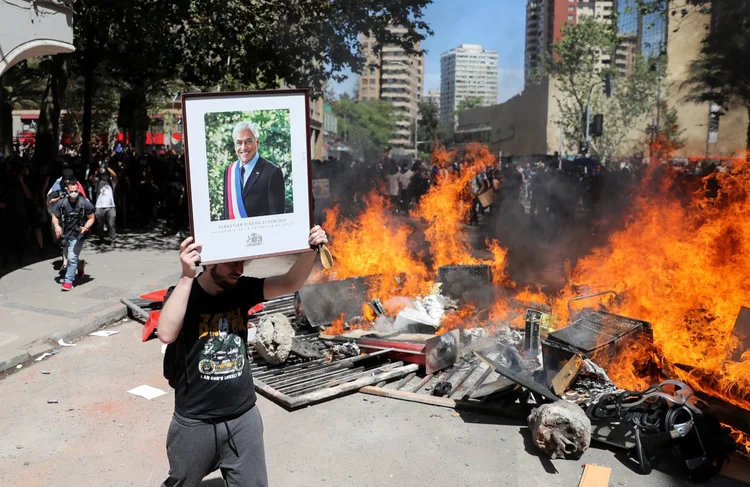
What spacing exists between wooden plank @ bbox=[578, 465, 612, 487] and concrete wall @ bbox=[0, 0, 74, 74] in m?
9.22

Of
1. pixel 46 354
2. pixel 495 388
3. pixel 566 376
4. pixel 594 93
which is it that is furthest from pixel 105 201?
pixel 594 93

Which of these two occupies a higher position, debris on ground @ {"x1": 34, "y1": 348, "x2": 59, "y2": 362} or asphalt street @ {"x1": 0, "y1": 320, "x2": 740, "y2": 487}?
debris on ground @ {"x1": 34, "y1": 348, "x2": 59, "y2": 362}

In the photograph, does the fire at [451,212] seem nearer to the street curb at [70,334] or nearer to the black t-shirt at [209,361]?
the street curb at [70,334]

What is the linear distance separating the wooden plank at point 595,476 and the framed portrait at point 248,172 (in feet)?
9.27

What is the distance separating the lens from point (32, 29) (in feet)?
31.0

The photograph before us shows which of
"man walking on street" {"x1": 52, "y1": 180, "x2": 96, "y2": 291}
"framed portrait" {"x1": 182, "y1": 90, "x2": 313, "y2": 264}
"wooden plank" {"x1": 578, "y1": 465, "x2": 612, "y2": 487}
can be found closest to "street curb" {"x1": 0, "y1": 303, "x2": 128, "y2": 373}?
"man walking on street" {"x1": 52, "y1": 180, "x2": 96, "y2": 291}

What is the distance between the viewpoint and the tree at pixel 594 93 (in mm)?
44375

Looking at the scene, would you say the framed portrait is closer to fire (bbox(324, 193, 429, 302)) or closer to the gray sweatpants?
the gray sweatpants

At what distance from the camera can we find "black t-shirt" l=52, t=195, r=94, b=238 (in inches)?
360

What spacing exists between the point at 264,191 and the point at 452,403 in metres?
3.45

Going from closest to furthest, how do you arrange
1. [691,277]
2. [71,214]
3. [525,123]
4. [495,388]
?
[495,388], [691,277], [71,214], [525,123]

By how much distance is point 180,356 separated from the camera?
2.83 meters

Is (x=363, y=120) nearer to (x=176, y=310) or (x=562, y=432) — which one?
(x=562, y=432)

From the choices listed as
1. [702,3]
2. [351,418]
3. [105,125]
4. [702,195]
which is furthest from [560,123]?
[351,418]
